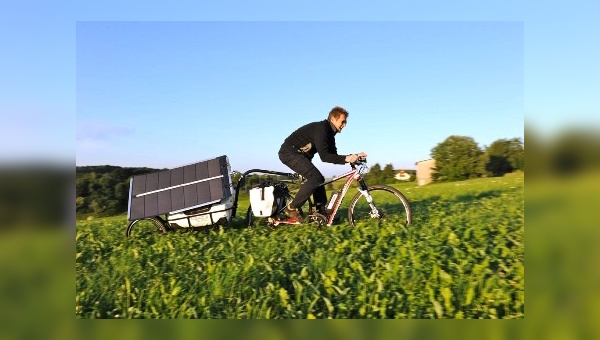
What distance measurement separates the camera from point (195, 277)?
4.41 meters

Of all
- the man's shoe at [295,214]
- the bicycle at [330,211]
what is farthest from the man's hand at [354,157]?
the man's shoe at [295,214]

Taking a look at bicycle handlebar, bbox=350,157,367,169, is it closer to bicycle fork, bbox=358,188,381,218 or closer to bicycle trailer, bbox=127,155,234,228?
bicycle fork, bbox=358,188,381,218

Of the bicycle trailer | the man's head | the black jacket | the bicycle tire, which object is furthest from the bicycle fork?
the bicycle tire

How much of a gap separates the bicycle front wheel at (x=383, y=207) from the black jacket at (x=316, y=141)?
0.62m

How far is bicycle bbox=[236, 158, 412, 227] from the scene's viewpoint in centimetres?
570

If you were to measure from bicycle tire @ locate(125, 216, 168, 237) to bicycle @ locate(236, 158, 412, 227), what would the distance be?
4.79ft

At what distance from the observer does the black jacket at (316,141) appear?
5.51 meters

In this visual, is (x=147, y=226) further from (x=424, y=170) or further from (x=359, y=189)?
(x=424, y=170)

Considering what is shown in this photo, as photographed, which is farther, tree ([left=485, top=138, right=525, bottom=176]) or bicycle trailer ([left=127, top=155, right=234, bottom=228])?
bicycle trailer ([left=127, top=155, right=234, bottom=228])

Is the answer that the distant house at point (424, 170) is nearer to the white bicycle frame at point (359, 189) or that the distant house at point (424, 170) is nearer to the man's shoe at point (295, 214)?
the white bicycle frame at point (359, 189)

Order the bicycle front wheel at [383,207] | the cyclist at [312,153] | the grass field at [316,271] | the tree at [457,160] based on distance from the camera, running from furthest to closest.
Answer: the tree at [457,160] < the bicycle front wheel at [383,207] < the cyclist at [312,153] < the grass field at [316,271]

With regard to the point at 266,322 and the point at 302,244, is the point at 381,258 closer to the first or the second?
the point at 302,244

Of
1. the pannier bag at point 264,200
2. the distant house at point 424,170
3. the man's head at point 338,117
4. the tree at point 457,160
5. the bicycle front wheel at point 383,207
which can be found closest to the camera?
the man's head at point 338,117
